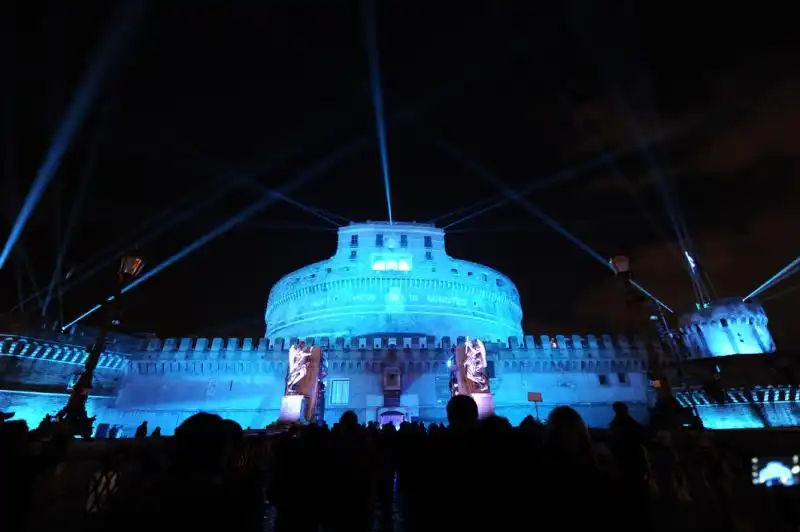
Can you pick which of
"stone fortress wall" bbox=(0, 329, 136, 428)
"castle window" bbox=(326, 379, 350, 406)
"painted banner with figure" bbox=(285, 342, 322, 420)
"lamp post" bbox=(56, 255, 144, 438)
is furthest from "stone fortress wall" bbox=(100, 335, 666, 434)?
"lamp post" bbox=(56, 255, 144, 438)

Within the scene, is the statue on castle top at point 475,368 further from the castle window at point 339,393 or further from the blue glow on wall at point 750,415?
the blue glow on wall at point 750,415

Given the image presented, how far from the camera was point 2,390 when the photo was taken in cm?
2178

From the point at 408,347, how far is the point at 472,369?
9151mm

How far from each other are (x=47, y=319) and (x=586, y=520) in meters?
31.9

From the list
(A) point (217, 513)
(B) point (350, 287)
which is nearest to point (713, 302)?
(B) point (350, 287)

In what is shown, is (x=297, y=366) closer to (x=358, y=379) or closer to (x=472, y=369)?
(x=472, y=369)

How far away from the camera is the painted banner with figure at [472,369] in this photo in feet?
60.3

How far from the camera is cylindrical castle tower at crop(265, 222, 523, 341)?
116 feet

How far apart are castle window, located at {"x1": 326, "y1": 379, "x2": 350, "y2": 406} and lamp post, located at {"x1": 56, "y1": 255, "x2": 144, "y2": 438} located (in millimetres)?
17560

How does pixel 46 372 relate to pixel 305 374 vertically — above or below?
above

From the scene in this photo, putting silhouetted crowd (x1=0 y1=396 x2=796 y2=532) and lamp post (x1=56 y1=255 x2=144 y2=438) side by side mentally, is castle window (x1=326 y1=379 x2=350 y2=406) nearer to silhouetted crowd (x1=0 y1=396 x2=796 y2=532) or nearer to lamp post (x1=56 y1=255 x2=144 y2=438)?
lamp post (x1=56 y1=255 x2=144 y2=438)

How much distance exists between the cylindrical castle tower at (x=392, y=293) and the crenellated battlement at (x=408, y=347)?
612 cm

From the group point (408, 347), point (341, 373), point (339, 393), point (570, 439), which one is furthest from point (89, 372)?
point (408, 347)

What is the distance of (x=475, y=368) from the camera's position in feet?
61.5
